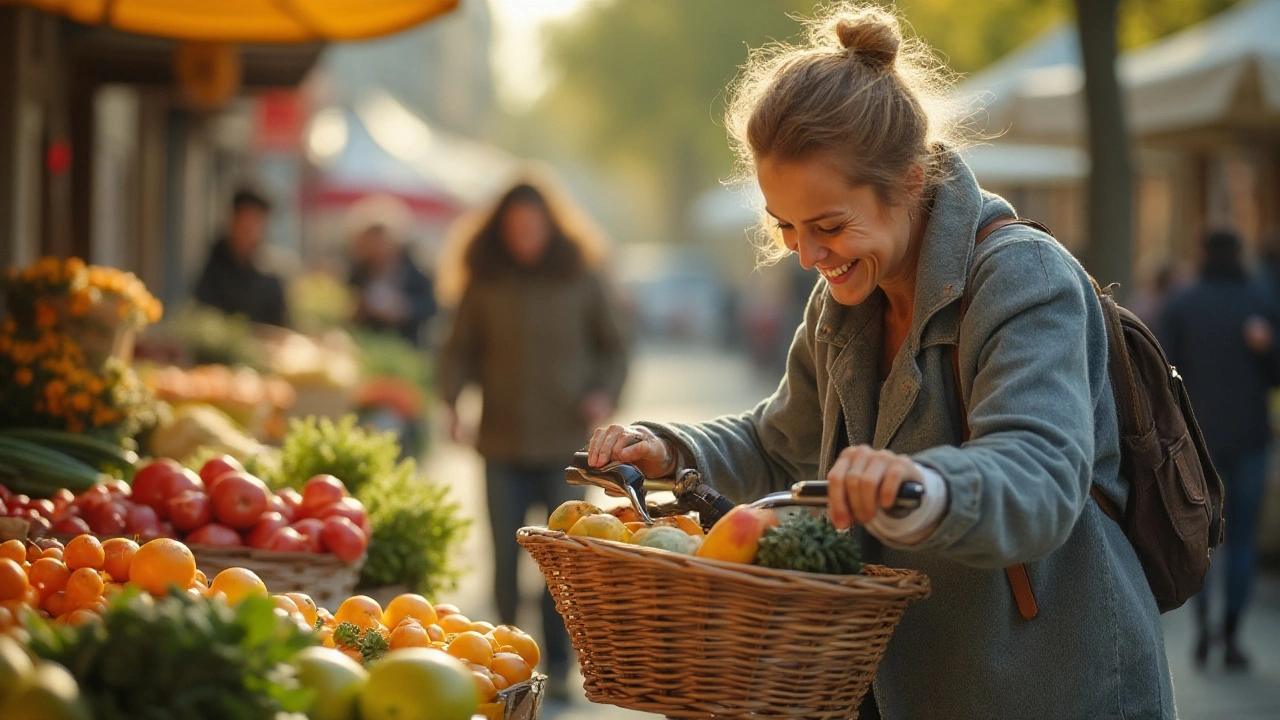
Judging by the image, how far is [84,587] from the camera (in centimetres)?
271

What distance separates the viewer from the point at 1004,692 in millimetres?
2488

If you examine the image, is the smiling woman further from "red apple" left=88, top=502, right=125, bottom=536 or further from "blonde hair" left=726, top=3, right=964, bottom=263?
"red apple" left=88, top=502, right=125, bottom=536

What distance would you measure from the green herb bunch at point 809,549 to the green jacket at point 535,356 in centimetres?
465

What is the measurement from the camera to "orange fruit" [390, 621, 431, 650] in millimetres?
2789

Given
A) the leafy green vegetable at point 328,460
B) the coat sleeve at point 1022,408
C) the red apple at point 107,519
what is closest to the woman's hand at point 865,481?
the coat sleeve at point 1022,408

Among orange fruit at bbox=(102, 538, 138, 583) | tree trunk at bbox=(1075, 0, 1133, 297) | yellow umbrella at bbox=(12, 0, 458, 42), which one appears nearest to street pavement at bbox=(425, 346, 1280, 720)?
orange fruit at bbox=(102, 538, 138, 583)

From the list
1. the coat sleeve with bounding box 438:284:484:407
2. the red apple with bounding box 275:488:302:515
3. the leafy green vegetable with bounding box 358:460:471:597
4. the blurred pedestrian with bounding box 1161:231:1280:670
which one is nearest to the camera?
the red apple with bounding box 275:488:302:515

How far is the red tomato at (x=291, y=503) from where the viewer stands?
372cm

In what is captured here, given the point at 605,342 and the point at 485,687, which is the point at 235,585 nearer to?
the point at 485,687

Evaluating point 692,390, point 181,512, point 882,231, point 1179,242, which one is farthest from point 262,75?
point 692,390

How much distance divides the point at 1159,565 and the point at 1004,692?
39 centimetres

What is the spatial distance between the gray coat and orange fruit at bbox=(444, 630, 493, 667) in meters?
0.74

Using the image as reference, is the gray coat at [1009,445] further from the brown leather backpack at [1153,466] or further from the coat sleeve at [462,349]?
the coat sleeve at [462,349]

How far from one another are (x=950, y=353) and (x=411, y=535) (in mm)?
1917
